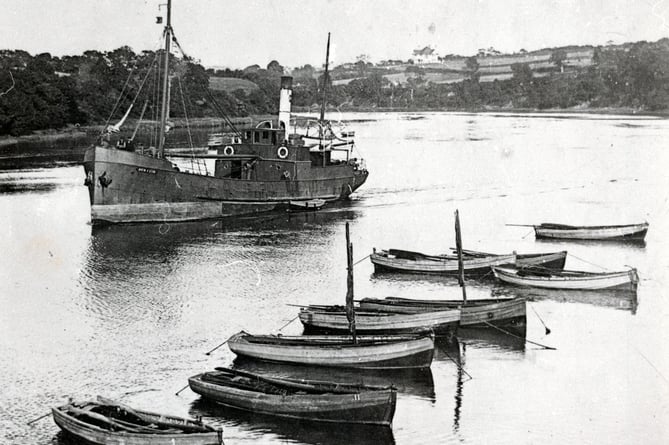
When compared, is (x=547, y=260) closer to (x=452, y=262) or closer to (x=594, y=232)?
(x=452, y=262)

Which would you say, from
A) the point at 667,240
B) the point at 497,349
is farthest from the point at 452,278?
the point at 667,240

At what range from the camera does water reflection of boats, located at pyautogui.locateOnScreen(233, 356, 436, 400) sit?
88.9ft

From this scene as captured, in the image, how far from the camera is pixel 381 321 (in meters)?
30.1

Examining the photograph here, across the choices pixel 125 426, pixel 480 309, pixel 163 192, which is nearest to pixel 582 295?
pixel 480 309

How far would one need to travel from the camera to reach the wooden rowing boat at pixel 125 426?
20.4m

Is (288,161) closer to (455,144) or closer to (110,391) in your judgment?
(110,391)

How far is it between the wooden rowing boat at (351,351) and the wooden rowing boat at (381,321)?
1.94 m

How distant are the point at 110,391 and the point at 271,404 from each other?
20.4ft

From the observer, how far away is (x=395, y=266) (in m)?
42.4

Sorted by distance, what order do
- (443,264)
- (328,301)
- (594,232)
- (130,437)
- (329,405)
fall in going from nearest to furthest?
(130,437)
(329,405)
(328,301)
(443,264)
(594,232)

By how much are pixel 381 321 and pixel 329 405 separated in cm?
721

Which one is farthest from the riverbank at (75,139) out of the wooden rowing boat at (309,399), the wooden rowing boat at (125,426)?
the wooden rowing boat at (125,426)

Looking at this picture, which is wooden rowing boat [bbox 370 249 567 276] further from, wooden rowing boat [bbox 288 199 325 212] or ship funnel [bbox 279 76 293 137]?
ship funnel [bbox 279 76 293 137]

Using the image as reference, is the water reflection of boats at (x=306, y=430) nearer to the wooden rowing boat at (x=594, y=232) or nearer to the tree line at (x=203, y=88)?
the wooden rowing boat at (x=594, y=232)
